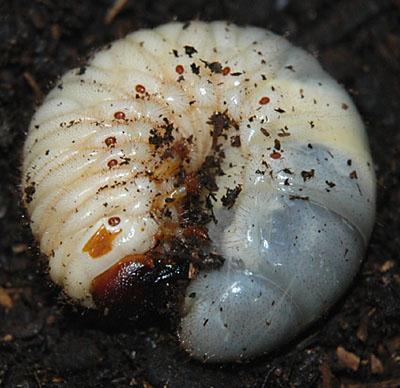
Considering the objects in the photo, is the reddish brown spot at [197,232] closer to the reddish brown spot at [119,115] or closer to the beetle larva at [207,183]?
the beetle larva at [207,183]

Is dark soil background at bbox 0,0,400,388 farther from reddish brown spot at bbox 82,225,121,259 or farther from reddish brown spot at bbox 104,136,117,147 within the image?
reddish brown spot at bbox 104,136,117,147

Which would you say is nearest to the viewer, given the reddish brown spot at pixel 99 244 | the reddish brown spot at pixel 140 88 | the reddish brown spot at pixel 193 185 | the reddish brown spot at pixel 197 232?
the reddish brown spot at pixel 99 244

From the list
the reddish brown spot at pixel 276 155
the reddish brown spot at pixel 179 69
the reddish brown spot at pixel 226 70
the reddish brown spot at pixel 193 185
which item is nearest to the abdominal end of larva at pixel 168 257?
the reddish brown spot at pixel 193 185

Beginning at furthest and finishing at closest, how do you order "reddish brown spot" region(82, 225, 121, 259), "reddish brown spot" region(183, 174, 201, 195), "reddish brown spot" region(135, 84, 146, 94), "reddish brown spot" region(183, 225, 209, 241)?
"reddish brown spot" region(135, 84, 146, 94) → "reddish brown spot" region(183, 174, 201, 195) → "reddish brown spot" region(183, 225, 209, 241) → "reddish brown spot" region(82, 225, 121, 259)

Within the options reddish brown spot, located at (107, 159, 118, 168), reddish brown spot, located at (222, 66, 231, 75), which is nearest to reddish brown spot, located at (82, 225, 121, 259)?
reddish brown spot, located at (107, 159, 118, 168)

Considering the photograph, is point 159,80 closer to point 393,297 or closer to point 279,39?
point 279,39

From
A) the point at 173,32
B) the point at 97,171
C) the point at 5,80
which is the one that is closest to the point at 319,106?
the point at 173,32
